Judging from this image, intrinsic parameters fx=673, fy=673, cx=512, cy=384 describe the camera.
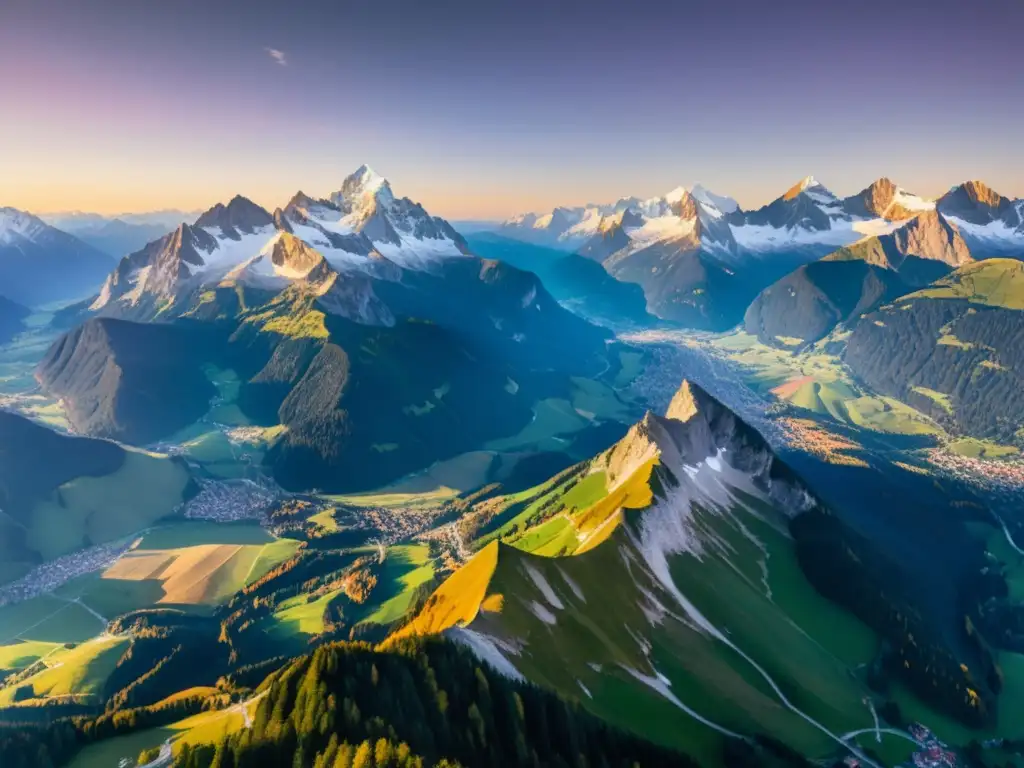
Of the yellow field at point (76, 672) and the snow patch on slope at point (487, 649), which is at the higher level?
the snow patch on slope at point (487, 649)

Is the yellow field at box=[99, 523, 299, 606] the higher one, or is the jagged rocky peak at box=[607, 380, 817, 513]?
the jagged rocky peak at box=[607, 380, 817, 513]

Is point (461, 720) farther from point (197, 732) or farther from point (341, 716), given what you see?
point (197, 732)

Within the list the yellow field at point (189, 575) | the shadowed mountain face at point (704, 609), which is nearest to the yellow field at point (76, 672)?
the yellow field at point (189, 575)

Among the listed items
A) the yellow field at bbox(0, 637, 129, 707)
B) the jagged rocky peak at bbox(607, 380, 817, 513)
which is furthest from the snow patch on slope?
the yellow field at bbox(0, 637, 129, 707)

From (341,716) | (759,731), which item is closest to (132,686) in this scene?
(341,716)

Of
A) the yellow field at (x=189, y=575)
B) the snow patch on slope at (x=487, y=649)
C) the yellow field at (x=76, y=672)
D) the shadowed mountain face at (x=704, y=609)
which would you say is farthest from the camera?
the yellow field at (x=189, y=575)

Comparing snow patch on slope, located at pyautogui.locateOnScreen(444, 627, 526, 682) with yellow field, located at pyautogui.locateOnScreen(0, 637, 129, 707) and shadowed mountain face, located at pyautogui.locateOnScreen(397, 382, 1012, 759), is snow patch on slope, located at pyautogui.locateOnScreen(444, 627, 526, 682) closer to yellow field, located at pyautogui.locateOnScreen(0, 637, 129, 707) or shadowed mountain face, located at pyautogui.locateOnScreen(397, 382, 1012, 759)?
shadowed mountain face, located at pyautogui.locateOnScreen(397, 382, 1012, 759)

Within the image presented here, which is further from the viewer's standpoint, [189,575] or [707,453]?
[707,453]

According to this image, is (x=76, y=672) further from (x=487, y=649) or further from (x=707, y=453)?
(x=707, y=453)

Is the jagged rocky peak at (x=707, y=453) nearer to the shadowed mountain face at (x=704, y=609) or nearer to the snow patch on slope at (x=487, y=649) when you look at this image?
the shadowed mountain face at (x=704, y=609)

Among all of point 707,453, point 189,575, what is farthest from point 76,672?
point 707,453

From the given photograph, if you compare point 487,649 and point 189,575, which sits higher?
point 487,649
